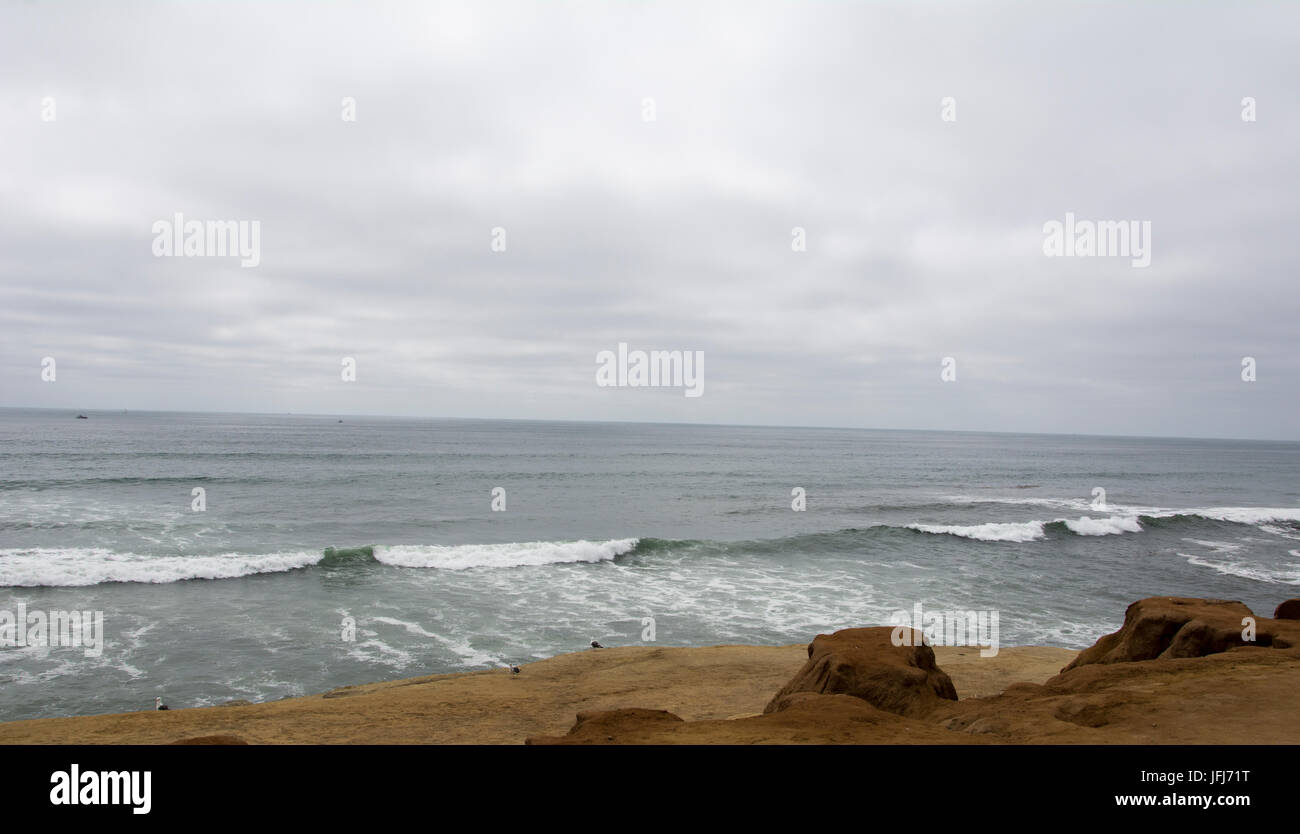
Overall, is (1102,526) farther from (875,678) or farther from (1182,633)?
(875,678)

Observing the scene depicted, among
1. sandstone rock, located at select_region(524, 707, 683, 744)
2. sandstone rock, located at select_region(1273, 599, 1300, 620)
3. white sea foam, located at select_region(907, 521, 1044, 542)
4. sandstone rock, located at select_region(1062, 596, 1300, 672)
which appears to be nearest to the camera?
sandstone rock, located at select_region(524, 707, 683, 744)

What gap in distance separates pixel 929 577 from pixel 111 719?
24.9 m

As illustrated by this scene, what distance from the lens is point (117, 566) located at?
912 inches

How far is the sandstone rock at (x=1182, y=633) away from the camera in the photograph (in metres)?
10.0

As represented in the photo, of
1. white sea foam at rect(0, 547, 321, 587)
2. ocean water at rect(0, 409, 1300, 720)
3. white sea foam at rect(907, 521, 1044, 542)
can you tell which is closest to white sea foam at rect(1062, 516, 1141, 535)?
ocean water at rect(0, 409, 1300, 720)

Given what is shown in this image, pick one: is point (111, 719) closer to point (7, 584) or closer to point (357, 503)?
point (7, 584)

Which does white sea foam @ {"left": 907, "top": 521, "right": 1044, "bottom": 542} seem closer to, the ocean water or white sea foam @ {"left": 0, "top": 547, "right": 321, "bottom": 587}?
the ocean water

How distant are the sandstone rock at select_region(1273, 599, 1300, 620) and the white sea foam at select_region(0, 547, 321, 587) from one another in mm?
28686

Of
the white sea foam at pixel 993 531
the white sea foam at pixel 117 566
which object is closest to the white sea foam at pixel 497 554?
the white sea foam at pixel 117 566

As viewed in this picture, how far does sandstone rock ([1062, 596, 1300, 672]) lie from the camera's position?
32.8 ft

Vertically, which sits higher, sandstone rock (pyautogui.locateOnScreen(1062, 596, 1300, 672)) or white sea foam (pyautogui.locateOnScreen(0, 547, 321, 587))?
sandstone rock (pyautogui.locateOnScreen(1062, 596, 1300, 672))

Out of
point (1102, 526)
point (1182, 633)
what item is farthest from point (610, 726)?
point (1102, 526)

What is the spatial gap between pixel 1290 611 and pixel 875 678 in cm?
1028

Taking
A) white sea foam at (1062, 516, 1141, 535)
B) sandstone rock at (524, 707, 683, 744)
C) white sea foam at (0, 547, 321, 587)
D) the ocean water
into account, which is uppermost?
sandstone rock at (524, 707, 683, 744)
